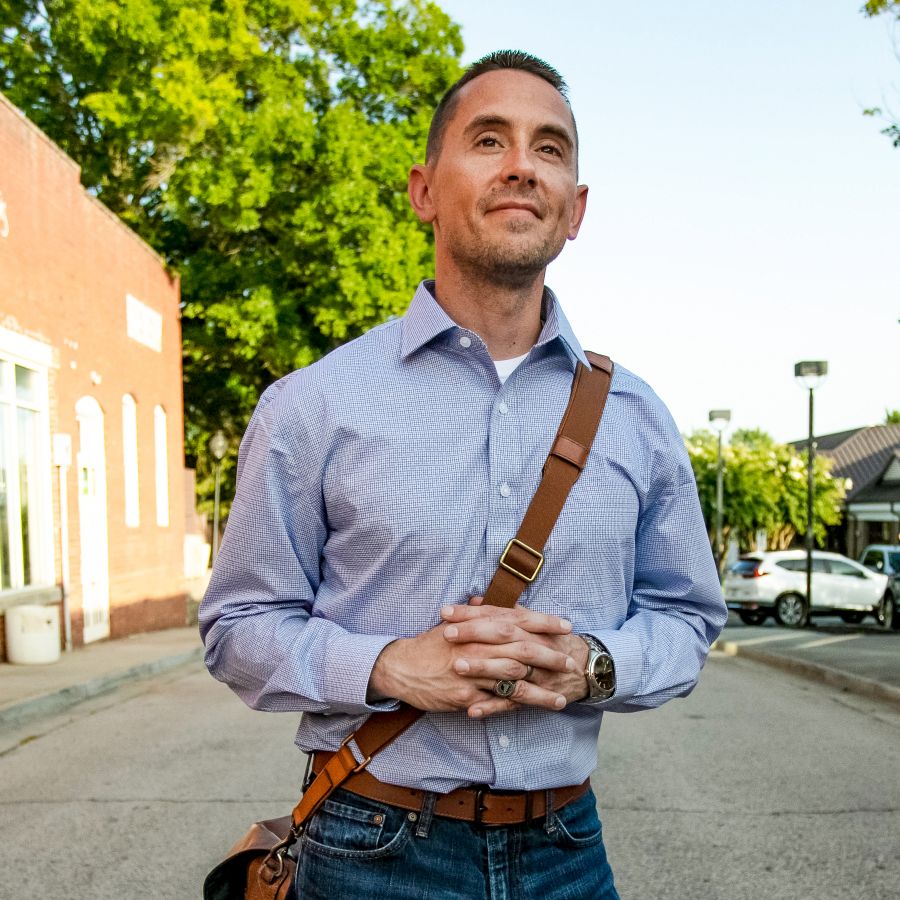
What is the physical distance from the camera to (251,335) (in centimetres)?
2302

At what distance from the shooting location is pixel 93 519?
16797 millimetres

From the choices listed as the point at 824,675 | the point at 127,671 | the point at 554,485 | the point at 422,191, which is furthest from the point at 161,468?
the point at 554,485

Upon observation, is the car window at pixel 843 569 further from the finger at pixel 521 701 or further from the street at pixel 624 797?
the finger at pixel 521 701

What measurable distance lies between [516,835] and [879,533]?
46996 mm

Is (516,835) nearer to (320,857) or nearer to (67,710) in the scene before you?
(320,857)

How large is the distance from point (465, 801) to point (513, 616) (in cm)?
33

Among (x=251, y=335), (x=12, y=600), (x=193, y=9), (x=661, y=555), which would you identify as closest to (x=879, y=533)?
(x=251, y=335)

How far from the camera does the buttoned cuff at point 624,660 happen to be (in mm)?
1861

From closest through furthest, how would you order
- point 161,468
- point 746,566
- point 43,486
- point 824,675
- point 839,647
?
1. point 824,675
2. point 43,486
3. point 839,647
4. point 161,468
5. point 746,566

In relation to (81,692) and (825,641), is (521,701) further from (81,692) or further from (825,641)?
(825,641)

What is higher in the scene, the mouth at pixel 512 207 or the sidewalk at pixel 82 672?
the mouth at pixel 512 207

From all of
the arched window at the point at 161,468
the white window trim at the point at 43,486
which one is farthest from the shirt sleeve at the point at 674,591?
the arched window at the point at 161,468

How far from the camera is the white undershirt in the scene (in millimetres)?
2059

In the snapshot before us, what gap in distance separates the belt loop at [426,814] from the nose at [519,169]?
104cm
